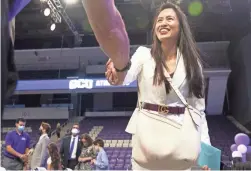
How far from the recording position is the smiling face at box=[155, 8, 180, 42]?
120 centimetres

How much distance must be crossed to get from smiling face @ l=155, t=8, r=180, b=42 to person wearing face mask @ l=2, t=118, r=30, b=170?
392cm

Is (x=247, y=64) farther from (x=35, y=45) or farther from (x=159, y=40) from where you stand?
(x=159, y=40)

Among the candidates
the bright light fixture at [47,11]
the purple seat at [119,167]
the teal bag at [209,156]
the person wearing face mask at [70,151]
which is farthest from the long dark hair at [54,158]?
the bright light fixture at [47,11]

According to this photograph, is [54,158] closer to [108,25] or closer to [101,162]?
[101,162]

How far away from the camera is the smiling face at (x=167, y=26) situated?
47.1 inches

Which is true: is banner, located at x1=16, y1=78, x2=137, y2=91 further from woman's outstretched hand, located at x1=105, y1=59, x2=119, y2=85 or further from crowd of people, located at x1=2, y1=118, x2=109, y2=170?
woman's outstretched hand, located at x1=105, y1=59, x2=119, y2=85

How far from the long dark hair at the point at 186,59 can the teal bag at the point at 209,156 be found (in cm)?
20

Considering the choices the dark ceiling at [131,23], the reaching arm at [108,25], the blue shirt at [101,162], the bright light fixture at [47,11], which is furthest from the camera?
the dark ceiling at [131,23]

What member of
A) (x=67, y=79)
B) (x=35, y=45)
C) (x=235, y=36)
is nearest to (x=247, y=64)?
(x=235, y=36)

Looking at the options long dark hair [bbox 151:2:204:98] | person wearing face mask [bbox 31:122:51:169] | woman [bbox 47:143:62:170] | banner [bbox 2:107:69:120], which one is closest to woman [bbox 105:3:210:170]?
long dark hair [bbox 151:2:204:98]

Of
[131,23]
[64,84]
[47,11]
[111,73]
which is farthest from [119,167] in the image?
→ [111,73]

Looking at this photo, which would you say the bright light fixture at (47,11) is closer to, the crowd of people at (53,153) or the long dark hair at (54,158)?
the crowd of people at (53,153)

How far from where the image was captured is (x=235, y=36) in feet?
43.2

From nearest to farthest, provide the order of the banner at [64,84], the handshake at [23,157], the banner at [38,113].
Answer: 1. the handshake at [23,157]
2. the banner at [64,84]
3. the banner at [38,113]
